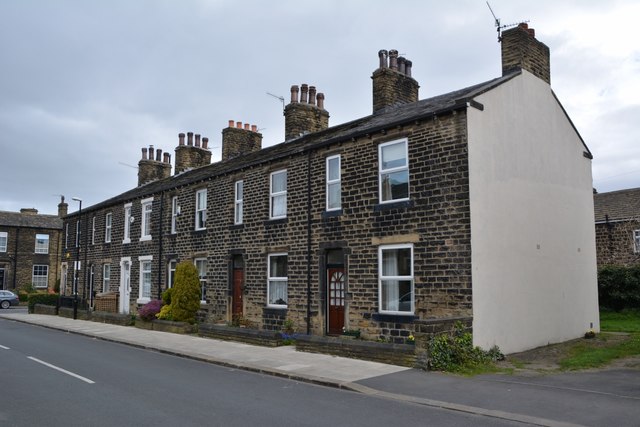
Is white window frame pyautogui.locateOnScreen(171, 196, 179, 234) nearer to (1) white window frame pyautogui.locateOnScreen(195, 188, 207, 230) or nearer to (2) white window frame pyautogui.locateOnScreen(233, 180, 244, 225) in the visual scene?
(1) white window frame pyautogui.locateOnScreen(195, 188, 207, 230)

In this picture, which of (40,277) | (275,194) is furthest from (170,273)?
(40,277)

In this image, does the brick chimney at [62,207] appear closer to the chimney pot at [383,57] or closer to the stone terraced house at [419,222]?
the stone terraced house at [419,222]

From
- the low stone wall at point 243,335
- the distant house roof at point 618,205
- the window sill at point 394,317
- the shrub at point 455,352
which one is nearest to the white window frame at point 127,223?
the low stone wall at point 243,335

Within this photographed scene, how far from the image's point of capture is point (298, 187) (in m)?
17.3

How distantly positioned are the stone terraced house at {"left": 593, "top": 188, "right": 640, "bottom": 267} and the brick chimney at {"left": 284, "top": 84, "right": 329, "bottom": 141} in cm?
1503

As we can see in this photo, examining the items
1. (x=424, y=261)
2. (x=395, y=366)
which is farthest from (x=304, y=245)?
(x=395, y=366)

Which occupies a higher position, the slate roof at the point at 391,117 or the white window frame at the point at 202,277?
the slate roof at the point at 391,117

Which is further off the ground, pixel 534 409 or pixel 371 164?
pixel 371 164

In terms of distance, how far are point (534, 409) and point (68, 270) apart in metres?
32.5

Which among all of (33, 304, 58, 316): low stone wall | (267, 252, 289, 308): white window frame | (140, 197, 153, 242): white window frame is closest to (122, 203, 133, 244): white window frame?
(140, 197, 153, 242): white window frame

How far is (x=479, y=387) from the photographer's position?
9477 mm

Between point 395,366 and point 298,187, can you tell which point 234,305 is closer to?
point 298,187

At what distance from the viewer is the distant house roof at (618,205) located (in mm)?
26250

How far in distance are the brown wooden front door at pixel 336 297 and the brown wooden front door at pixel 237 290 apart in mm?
4769
